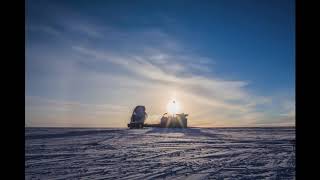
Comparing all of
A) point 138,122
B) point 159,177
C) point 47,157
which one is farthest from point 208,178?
point 138,122

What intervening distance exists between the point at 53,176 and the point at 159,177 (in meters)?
3.01

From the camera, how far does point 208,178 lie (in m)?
9.26
